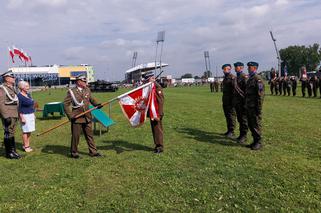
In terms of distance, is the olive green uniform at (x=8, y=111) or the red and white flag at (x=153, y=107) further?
the red and white flag at (x=153, y=107)

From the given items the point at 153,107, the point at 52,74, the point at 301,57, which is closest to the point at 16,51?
the point at 153,107

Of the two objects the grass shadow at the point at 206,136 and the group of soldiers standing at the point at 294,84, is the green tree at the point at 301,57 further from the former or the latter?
the grass shadow at the point at 206,136

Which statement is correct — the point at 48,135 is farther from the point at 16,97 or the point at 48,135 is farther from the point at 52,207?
the point at 52,207

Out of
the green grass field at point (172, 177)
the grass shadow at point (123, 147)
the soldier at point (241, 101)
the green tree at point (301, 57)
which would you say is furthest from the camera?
the green tree at point (301, 57)

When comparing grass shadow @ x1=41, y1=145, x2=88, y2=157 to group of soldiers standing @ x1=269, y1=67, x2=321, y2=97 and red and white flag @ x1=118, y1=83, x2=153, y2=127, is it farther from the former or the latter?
group of soldiers standing @ x1=269, y1=67, x2=321, y2=97

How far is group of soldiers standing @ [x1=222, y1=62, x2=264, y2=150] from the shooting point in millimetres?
7793

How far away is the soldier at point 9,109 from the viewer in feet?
24.6

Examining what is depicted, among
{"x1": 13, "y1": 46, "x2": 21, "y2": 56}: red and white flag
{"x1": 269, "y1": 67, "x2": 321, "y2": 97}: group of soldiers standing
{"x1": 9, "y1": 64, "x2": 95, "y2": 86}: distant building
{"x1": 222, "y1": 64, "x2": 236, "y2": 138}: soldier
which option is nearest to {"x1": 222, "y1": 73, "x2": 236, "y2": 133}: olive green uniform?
{"x1": 222, "y1": 64, "x2": 236, "y2": 138}: soldier

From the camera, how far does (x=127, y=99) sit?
8.08 metres

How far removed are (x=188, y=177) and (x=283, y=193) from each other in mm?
1702

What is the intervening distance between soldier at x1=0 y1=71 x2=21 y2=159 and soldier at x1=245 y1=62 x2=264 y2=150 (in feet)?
18.7

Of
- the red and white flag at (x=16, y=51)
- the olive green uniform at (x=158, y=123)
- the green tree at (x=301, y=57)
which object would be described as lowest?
the olive green uniform at (x=158, y=123)

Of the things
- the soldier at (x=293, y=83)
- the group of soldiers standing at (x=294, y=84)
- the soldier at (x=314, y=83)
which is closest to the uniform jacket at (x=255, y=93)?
the group of soldiers standing at (x=294, y=84)

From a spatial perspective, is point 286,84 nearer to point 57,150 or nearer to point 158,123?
point 158,123
